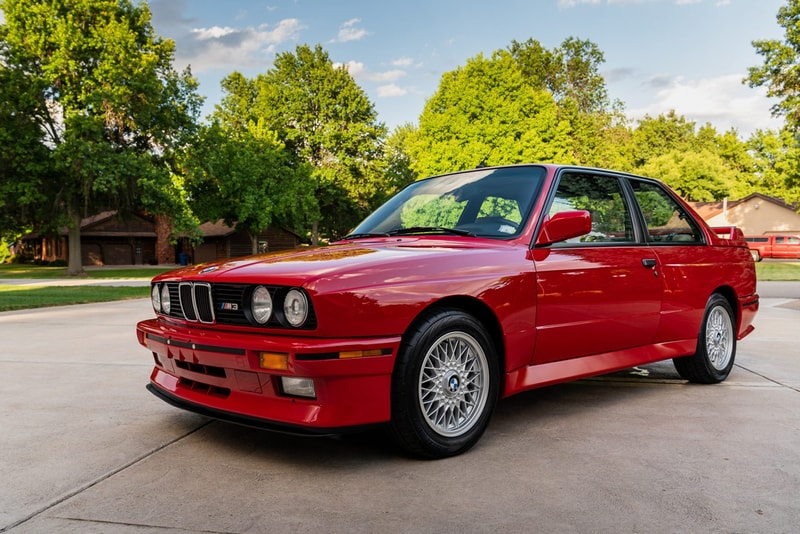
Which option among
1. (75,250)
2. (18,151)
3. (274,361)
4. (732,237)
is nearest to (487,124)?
(75,250)

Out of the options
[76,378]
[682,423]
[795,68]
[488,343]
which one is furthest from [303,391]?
[795,68]

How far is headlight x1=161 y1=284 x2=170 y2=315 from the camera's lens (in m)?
3.86

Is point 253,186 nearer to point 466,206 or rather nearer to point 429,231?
point 466,206

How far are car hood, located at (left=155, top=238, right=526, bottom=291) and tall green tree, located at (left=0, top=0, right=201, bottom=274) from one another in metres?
26.4

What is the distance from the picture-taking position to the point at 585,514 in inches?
106

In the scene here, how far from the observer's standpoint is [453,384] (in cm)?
350

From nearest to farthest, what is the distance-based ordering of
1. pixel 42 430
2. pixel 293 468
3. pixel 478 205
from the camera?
pixel 293 468 → pixel 42 430 → pixel 478 205

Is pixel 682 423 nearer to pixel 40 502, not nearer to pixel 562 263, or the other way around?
pixel 562 263

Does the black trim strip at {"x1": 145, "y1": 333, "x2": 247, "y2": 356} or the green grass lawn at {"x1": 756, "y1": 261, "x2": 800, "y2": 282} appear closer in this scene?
the black trim strip at {"x1": 145, "y1": 333, "x2": 247, "y2": 356}

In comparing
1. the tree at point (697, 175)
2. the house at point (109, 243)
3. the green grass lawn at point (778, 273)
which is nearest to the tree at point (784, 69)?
the green grass lawn at point (778, 273)

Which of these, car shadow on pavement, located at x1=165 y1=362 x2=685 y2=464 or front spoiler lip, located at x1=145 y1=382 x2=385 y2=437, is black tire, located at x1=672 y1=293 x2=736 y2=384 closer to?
car shadow on pavement, located at x1=165 y1=362 x2=685 y2=464

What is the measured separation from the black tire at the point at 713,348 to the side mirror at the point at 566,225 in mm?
1943

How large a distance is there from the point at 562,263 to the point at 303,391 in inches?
72.0

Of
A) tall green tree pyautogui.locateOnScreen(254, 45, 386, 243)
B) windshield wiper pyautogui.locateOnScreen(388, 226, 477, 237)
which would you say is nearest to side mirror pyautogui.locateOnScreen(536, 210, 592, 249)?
windshield wiper pyautogui.locateOnScreen(388, 226, 477, 237)
